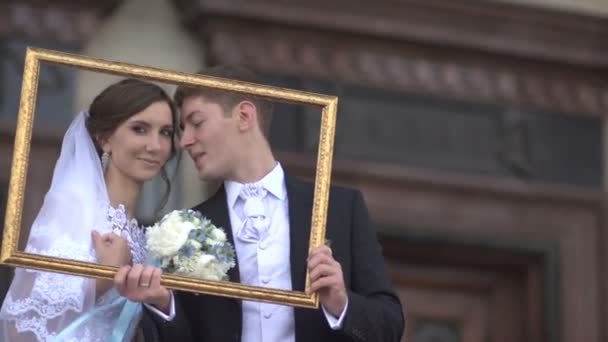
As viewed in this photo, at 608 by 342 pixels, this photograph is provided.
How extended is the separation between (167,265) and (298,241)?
293mm

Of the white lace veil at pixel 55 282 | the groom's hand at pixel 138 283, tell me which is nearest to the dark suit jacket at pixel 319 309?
the groom's hand at pixel 138 283

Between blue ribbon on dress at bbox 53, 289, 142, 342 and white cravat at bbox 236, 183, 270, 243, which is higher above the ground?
white cravat at bbox 236, 183, 270, 243

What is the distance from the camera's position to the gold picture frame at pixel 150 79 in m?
5.22

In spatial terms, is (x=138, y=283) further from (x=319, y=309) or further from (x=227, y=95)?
(x=227, y=95)

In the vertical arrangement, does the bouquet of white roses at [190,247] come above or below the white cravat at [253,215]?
below

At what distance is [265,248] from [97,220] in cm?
37

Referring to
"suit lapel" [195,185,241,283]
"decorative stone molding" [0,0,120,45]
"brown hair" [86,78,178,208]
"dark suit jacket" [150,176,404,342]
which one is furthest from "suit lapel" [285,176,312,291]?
"decorative stone molding" [0,0,120,45]

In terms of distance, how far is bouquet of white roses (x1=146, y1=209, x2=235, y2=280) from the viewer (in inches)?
209

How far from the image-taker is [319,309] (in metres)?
5.35

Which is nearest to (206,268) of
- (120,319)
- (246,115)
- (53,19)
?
(120,319)

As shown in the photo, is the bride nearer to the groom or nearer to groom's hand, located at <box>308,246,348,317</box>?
the groom

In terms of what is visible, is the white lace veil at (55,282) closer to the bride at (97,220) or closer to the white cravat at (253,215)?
the bride at (97,220)

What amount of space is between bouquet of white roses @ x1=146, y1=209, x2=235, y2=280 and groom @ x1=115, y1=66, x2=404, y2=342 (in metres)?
0.04

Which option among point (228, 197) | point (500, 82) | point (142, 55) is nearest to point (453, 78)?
point (500, 82)
